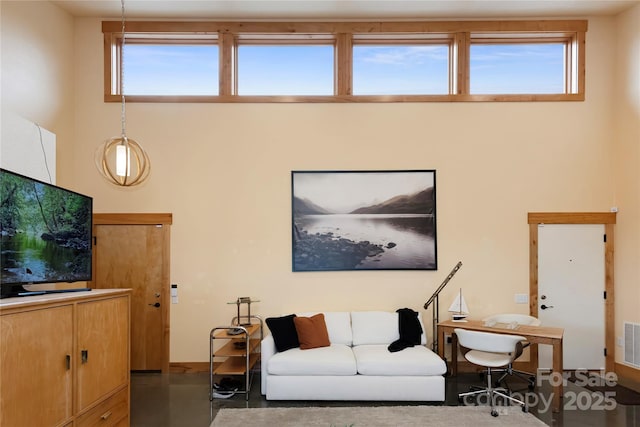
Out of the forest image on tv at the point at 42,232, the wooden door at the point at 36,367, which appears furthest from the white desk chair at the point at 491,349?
the forest image on tv at the point at 42,232

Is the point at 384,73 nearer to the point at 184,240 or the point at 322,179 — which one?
the point at 322,179

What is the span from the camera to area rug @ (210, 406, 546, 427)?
12.8 feet

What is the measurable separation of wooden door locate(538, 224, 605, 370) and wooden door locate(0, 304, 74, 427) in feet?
18.1

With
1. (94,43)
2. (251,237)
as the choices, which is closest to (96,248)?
(251,237)

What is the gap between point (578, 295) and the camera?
5566mm

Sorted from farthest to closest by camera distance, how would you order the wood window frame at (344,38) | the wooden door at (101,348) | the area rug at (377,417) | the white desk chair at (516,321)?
the wood window frame at (344,38)
the white desk chair at (516,321)
the area rug at (377,417)
the wooden door at (101,348)

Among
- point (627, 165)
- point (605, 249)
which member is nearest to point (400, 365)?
point (605, 249)

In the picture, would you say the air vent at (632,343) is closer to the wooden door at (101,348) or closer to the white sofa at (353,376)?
the white sofa at (353,376)

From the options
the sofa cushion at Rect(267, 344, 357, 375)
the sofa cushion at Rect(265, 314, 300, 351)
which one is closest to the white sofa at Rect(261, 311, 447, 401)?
the sofa cushion at Rect(267, 344, 357, 375)

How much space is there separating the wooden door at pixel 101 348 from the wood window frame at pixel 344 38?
337cm

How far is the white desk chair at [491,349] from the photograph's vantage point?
13.3 ft

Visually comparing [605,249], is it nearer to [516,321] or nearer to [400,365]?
[516,321]

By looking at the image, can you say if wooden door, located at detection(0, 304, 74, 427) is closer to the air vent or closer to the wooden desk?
the wooden desk

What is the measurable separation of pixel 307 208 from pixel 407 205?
1381mm
